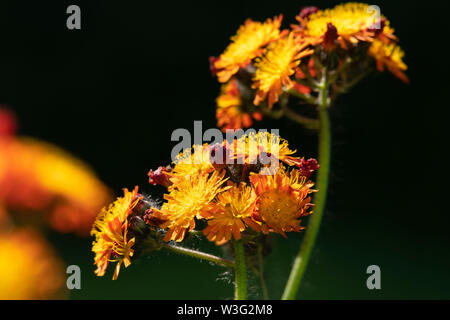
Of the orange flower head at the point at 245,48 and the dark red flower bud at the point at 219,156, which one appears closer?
the dark red flower bud at the point at 219,156

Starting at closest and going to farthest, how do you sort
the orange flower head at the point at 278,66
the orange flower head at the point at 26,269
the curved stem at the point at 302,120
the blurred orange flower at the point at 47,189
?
the orange flower head at the point at 26,269 < the blurred orange flower at the point at 47,189 < the orange flower head at the point at 278,66 < the curved stem at the point at 302,120

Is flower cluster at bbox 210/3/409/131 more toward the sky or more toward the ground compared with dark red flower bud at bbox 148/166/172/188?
more toward the sky

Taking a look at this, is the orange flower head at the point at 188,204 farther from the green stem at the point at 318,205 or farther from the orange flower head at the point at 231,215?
the green stem at the point at 318,205

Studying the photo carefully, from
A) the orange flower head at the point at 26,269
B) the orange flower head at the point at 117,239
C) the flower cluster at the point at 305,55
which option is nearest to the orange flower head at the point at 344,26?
the flower cluster at the point at 305,55

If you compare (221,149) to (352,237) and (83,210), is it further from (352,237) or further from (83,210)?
(352,237)

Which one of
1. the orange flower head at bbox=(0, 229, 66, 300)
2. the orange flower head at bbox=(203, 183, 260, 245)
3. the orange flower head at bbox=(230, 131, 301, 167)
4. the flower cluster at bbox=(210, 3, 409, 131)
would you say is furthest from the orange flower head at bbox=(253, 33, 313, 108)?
the orange flower head at bbox=(0, 229, 66, 300)

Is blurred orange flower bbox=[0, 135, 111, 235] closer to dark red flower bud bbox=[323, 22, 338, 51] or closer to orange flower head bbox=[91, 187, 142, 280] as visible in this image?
orange flower head bbox=[91, 187, 142, 280]
